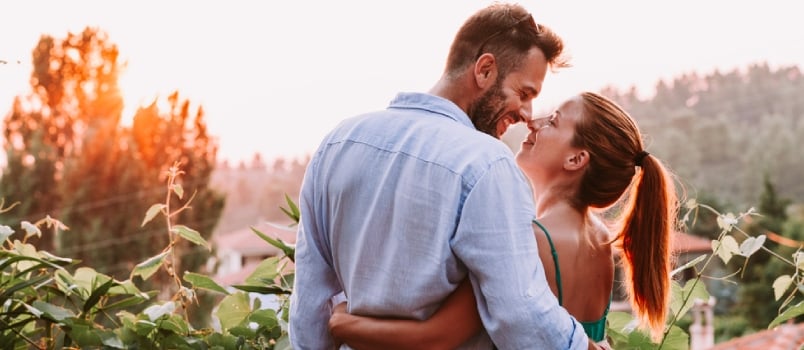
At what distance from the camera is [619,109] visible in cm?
166

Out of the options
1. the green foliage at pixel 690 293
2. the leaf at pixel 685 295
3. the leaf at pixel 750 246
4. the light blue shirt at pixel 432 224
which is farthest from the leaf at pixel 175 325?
the leaf at pixel 750 246

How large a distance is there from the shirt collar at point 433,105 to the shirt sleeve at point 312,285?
171mm

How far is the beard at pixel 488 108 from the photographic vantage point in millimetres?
1389

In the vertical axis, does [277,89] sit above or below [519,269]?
below

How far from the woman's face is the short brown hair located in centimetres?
25

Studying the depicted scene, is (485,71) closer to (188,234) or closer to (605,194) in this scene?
(605,194)

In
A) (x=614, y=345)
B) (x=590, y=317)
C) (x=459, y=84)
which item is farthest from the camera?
(x=614, y=345)

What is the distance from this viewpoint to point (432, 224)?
1178 millimetres

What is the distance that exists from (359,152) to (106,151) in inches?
669

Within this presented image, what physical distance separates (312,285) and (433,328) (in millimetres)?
232

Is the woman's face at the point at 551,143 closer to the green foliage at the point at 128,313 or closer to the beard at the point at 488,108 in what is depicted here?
the beard at the point at 488,108

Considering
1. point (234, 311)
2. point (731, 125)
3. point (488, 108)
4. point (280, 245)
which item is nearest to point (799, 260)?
point (488, 108)

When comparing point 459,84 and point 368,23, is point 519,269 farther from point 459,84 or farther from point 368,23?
point 368,23

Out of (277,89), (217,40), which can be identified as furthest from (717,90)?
(217,40)
